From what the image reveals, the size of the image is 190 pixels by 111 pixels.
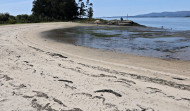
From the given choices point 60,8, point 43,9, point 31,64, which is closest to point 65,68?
point 31,64

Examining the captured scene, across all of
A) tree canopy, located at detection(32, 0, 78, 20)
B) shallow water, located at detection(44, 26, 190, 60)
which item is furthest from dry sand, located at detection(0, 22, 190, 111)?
tree canopy, located at detection(32, 0, 78, 20)

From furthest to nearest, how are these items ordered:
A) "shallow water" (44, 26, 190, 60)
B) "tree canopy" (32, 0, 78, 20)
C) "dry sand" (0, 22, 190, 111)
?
"tree canopy" (32, 0, 78, 20) < "shallow water" (44, 26, 190, 60) < "dry sand" (0, 22, 190, 111)

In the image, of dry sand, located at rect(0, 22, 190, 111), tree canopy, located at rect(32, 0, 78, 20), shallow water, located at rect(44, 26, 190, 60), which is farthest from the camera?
tree canopy, located at rect(32, 0, 78, 20)

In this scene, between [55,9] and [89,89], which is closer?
[89,89]

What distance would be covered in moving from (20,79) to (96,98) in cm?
265

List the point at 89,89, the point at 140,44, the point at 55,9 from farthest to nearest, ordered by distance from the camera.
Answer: the point at 55,9 < the point at 140,44 < the point at 89,89

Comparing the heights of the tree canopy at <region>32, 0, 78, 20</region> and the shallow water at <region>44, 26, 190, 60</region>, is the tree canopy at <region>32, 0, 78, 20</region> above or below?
above

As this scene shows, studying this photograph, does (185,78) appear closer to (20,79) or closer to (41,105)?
(41,105)

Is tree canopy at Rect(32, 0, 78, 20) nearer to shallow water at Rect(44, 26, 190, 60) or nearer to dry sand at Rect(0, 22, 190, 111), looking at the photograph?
shallow water at Rect(44, 26, 190, 60)

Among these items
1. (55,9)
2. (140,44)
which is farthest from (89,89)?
(55,9)

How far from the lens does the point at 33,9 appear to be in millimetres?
73562

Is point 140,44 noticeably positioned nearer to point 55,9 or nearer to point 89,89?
point 89,89

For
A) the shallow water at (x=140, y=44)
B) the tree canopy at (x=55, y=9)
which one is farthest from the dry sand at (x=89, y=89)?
the tree canopy at (x=55, y=9)

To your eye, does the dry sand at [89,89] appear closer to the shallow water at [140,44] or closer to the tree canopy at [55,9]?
the shallow water at [140,44]
